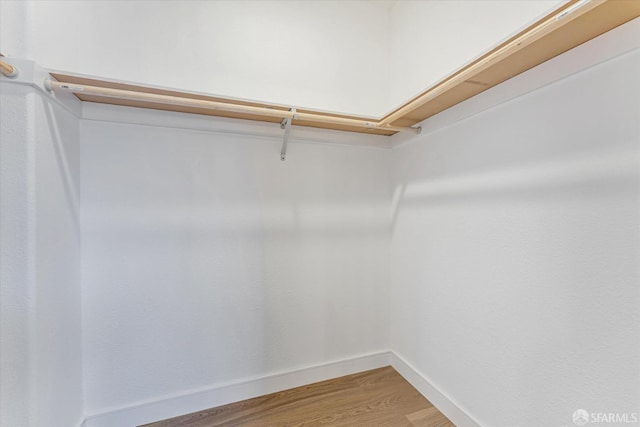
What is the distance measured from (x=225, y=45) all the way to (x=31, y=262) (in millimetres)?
1397

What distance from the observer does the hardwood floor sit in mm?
1344

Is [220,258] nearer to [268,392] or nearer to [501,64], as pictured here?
[268,392]

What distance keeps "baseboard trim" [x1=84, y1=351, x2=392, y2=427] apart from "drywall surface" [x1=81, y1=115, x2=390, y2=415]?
4 cm

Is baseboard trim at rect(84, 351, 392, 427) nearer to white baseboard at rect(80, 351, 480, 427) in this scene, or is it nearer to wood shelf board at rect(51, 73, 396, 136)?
white baseboard at rect(80, 351, 480, 427)

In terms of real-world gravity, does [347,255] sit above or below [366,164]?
below

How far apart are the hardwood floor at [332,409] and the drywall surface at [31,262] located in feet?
2.00

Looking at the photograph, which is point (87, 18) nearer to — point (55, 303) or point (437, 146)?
point (55, 303)

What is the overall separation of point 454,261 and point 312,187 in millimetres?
934

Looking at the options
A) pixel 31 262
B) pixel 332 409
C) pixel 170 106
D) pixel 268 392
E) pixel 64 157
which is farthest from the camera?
pixel 268 392

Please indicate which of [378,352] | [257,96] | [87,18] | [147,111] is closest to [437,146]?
[257,96]

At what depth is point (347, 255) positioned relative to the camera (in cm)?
176

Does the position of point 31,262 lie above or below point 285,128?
below

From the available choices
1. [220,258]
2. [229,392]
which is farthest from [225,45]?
[229,392]

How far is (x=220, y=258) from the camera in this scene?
1466mm
